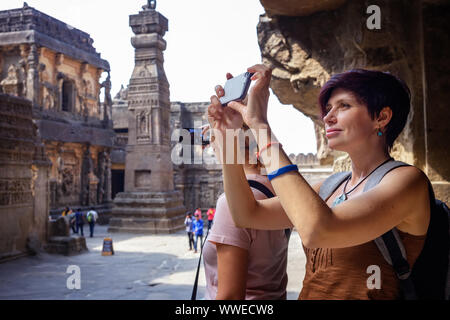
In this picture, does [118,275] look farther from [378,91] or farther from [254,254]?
[378,91]

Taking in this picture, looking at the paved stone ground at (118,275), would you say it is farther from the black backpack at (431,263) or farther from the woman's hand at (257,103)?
the woman's hand at (257,103)

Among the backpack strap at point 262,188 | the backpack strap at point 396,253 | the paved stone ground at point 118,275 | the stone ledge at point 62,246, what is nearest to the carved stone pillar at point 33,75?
the paved stone ground at point 118,275

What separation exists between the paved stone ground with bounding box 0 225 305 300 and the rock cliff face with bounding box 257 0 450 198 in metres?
2.83

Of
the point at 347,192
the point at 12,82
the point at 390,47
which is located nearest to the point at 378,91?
the point at 347,192

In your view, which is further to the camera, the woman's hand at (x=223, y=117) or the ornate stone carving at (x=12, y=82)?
the ornate stone carving at (x=12, y=82)

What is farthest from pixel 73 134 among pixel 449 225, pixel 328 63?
pixel 449 225

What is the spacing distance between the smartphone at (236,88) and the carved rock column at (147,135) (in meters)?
13.5

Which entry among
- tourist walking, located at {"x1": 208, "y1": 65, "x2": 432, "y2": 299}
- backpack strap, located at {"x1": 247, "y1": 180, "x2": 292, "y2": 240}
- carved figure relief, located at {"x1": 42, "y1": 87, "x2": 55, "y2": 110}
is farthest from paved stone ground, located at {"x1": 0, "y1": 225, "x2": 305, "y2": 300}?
carved figure relief, located at {"x1": 42, "y1": 87, "x2": 55, "y2": 110}

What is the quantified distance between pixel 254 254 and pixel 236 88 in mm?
673

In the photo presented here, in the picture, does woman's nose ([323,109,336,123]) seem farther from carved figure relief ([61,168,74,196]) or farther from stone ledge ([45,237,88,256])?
carved figure relief ([61,168,74,196])

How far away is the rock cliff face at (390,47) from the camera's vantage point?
108 inches

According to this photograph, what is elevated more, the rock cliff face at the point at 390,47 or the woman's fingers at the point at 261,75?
the rock cliff face at the point at 390,47

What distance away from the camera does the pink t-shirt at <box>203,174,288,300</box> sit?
1497 mm
